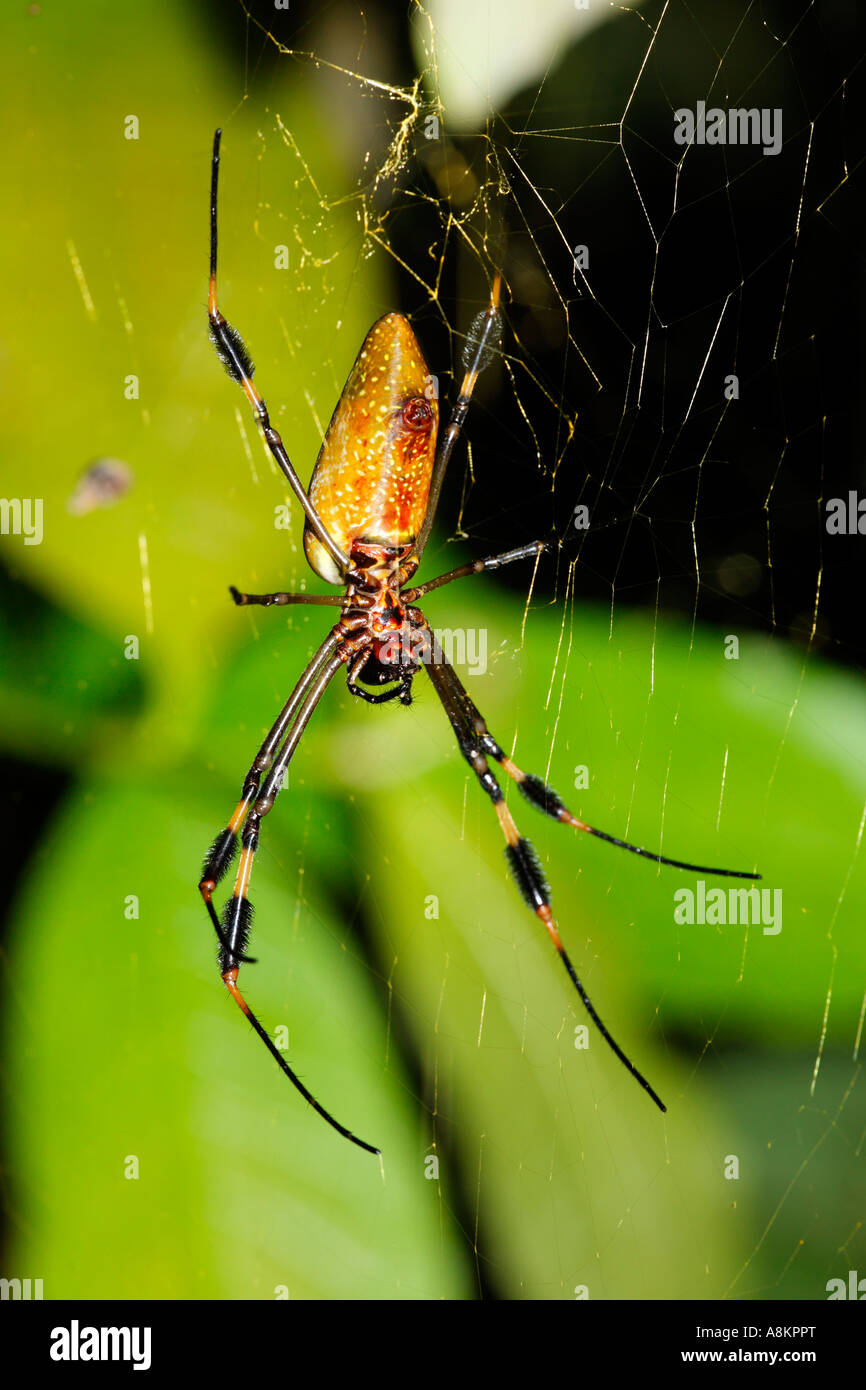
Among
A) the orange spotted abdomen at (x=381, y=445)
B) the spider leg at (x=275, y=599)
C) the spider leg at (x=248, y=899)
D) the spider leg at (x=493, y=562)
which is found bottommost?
the spider leg at (x=248, y=899)

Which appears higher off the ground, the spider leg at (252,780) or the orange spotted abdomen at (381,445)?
the orange spotted abdomen at (381,445)

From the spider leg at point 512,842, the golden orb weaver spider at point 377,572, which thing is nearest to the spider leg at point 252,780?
the golden orb weaver spider at point 377,572

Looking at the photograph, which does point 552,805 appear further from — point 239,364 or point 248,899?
point 239,364

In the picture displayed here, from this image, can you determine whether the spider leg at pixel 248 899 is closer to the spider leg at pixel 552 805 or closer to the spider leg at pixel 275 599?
the spider leg at pixel 275 599

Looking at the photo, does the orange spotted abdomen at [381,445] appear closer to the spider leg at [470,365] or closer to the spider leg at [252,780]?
the spider leg at [470,365]

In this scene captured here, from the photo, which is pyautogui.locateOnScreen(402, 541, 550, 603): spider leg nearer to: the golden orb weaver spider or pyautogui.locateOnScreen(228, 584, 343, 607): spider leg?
the golden orb weaver spider
